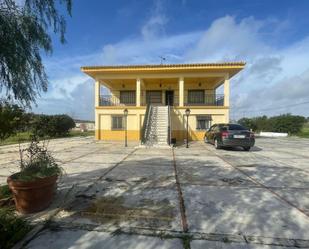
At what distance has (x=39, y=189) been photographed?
4004 millimetres

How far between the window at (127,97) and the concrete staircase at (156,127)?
4.66 m

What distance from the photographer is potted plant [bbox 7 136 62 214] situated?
12.8ft

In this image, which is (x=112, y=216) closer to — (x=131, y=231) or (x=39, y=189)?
(x=131, y=231)

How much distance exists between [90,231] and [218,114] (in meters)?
18.1

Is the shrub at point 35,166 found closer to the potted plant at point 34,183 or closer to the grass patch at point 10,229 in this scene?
the potted plant at point 34,183

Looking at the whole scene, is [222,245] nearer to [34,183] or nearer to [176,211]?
[176,211]

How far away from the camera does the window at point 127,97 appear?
24438 millimetres

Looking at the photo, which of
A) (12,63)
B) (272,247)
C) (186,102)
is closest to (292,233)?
(272,247)

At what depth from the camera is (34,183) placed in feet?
12.9

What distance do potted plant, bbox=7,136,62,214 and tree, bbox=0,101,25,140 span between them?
807 mm

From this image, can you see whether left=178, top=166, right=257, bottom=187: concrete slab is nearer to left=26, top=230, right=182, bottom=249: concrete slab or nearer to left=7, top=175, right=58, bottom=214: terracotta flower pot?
left=26, top=230, right=182, bottom=249: concrete slab

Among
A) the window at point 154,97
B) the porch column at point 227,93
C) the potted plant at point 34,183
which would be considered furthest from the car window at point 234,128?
the window at point 154,97

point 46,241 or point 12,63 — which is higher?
point 12,63

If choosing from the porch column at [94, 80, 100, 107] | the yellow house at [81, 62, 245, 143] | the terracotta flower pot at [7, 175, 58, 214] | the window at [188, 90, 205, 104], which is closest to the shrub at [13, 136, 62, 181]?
the terracotta flower pot at [7, 175, 58, 214]
